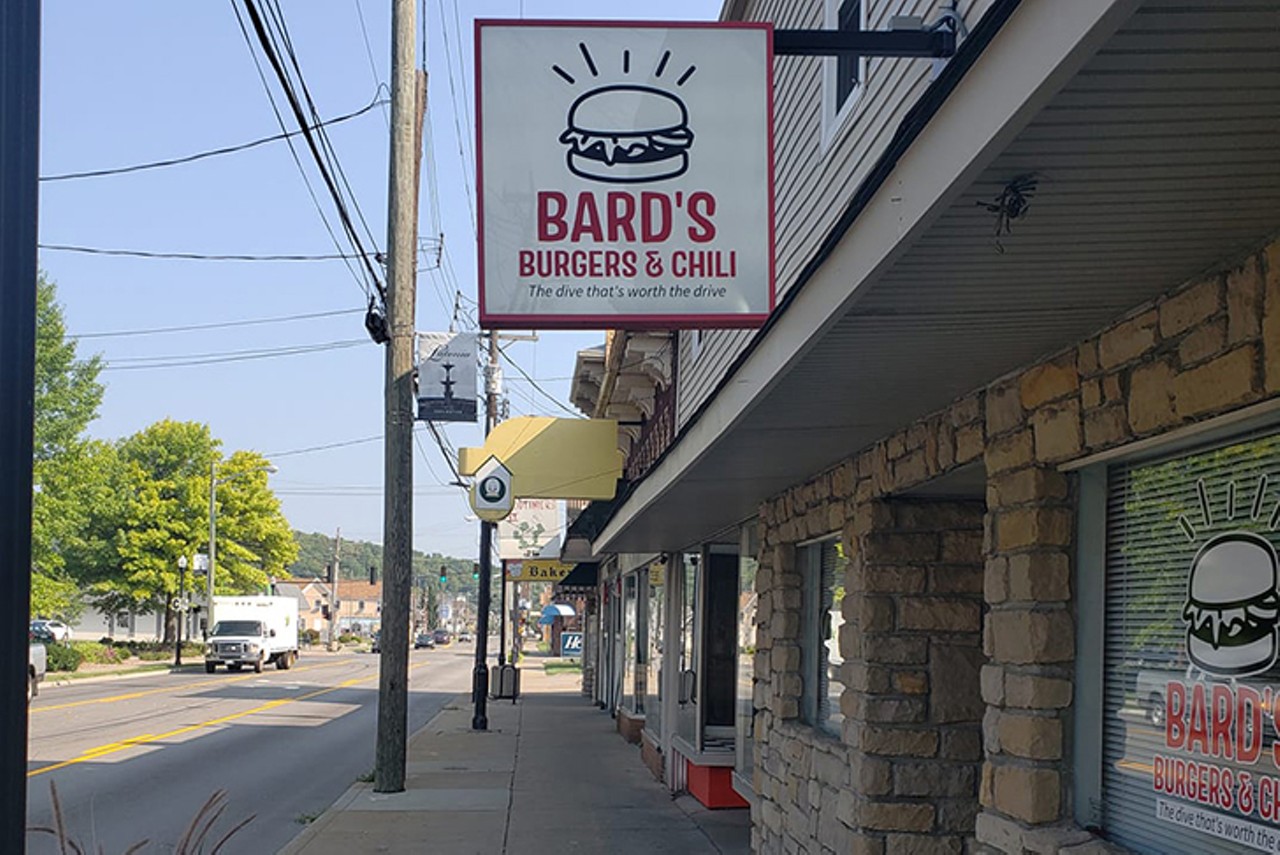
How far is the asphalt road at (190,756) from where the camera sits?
44.4 feet

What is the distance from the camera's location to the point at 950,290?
4.46 metres

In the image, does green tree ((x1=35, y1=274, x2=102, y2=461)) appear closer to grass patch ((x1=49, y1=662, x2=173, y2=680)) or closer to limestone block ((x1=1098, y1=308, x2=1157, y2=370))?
grass patch ((x1=49, y1=662, x2=173, y2=680))

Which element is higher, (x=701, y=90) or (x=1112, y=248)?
(x=701, y=90)

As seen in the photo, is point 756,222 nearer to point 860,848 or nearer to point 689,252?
point 689,252

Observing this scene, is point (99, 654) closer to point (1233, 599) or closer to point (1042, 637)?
point (1042, 637)

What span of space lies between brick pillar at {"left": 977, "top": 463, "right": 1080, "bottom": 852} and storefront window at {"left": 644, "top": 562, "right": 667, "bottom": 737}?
12.1 meters

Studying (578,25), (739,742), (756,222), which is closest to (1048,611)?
(756,222)

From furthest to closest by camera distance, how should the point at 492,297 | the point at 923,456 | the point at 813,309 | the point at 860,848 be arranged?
the point at 860,848 < the point at 923,456 < the point at 492,297 < the point at 813,309

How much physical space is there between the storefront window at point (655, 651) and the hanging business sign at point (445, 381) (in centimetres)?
322

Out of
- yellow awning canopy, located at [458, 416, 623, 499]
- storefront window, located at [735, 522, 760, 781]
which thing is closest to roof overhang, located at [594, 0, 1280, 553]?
storefront window, located at [735, 522, 760, 781]

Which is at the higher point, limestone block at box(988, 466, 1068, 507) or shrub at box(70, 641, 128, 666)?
limestone block at box(988, 466, 1068, 507)

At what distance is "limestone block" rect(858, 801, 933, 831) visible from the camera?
7273mm

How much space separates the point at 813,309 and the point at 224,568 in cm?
6260

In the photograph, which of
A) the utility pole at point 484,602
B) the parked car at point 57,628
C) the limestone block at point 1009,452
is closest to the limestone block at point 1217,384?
the limestone block at point 1009,452
